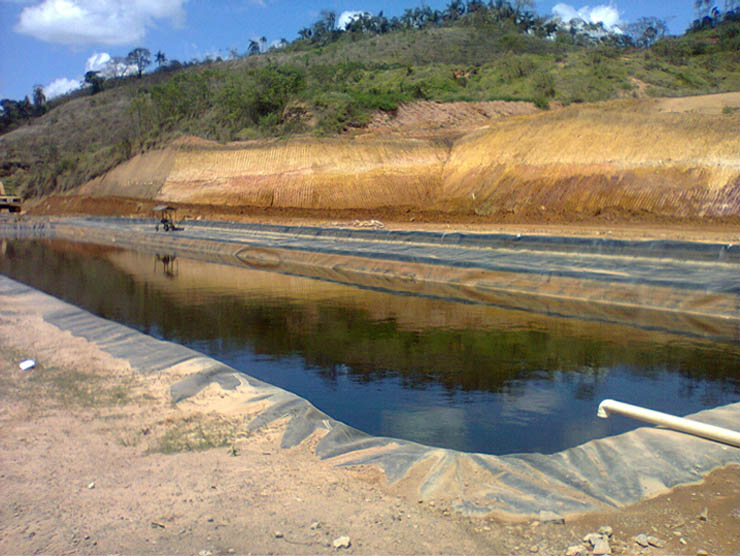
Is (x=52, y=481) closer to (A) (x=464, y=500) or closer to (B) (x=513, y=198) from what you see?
(A) (x=464, y=500)

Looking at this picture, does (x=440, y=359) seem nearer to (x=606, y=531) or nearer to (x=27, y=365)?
(x=27, y=365)

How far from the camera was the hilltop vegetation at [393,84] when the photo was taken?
4381cm

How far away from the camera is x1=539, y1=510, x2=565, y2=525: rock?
14.4 feet

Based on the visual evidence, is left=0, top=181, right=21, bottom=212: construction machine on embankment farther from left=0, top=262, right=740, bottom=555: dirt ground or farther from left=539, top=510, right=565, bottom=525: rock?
left=539, top=510, right=565, bottom=525: rock

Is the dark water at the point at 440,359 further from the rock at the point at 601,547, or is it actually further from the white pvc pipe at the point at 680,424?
the rock at the point at 601,547

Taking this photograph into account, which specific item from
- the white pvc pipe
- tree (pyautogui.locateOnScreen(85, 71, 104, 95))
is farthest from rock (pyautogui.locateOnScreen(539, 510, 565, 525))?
tree (pyautogui.locateOnScreen(85, 71, 104, 95))

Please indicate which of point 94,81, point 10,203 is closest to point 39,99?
point 94,81

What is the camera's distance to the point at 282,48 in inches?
4365

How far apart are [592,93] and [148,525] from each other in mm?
44615

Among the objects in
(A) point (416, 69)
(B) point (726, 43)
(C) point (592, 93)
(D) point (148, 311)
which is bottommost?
(D) point (148, 311)

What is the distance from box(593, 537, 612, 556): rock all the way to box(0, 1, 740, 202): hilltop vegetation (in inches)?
1492

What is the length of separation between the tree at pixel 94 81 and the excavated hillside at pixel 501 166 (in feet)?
264

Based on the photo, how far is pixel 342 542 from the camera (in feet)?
13.2

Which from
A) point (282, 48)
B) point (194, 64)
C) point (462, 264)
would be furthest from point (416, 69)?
point (194, 64)
